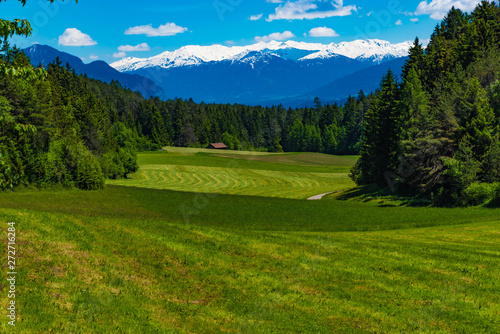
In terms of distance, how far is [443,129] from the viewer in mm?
59938

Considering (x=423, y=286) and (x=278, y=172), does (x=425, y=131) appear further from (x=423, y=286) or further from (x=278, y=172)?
(x=278, y=172)

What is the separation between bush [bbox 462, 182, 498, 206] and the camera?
48781 millimetres

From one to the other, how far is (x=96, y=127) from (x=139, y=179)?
15.3 meters

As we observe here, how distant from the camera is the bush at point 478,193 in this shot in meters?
48.8

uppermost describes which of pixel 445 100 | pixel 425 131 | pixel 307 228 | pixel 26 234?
pixel 445 100

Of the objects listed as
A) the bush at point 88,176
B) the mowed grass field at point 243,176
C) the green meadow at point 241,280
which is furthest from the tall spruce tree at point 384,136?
the bush at point 88,176

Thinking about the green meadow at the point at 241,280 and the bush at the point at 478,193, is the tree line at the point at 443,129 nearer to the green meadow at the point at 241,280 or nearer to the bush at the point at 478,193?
the bush at the point at 478,193

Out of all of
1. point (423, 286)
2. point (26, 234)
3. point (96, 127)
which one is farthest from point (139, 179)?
point (423, 286)

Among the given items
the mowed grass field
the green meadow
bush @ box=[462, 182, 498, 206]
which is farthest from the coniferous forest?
the green meadow

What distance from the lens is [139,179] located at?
9312cm

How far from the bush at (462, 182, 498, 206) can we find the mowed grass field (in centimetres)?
3186

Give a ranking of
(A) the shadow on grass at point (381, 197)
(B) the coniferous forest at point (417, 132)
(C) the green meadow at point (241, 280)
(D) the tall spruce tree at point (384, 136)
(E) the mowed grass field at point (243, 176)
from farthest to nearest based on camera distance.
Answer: (E) the mowed grass field at point (243, 176), (D) the tall spruce tree at point (384, 136), (A) the shadow on grass at point (381, 197), (B) the coniferous forest at point (417, 132), (C) the green meadow at point (241, 280)

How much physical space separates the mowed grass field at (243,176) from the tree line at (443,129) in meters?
18.1

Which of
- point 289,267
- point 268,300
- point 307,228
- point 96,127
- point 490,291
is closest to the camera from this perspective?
point 268,300
